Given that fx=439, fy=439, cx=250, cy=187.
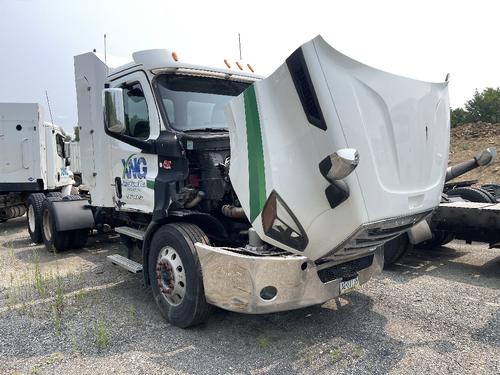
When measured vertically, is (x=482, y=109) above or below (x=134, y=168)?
above

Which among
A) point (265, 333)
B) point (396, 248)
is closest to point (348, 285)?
point (265, 333)

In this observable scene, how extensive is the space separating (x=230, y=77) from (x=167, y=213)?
1.78 meters

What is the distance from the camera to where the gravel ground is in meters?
3.40

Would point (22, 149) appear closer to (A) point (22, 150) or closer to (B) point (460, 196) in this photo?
(A) point (22, 150)

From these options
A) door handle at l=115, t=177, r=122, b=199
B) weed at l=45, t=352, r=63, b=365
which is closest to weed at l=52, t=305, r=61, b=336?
weed at l=45, t=352, r=63, b=365

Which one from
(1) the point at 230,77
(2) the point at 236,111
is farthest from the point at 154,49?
(2) the point at 236,111

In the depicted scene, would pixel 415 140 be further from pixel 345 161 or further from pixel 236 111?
pixel 236 111

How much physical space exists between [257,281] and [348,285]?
1050 mm

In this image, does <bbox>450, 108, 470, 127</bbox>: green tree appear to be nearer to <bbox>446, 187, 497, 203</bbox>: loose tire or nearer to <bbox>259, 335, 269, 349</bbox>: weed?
<bbox>446, 187, 497, 203</bbox>: loose tire

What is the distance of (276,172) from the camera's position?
3.16 m

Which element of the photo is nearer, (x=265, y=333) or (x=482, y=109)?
(x=265, y=333)

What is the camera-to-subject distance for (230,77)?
5070 millimetres

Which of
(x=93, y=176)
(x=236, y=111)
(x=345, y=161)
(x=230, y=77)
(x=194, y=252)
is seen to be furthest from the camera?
(x=93, y=176)

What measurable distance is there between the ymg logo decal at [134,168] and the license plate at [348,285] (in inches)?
94.1
